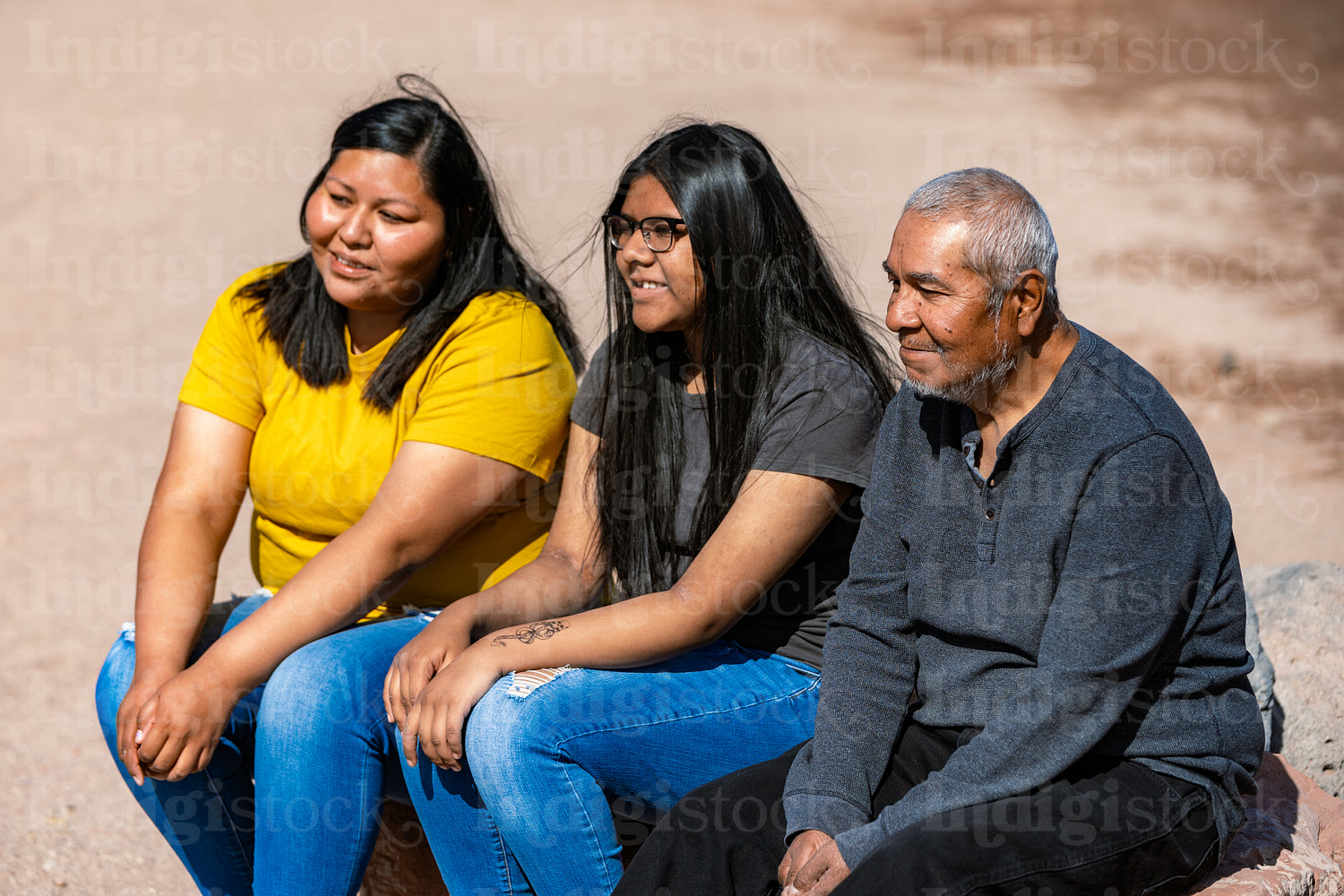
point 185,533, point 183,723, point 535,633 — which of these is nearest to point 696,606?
point 535,633

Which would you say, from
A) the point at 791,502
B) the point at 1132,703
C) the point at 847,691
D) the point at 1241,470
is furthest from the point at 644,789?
the point at 1241,470

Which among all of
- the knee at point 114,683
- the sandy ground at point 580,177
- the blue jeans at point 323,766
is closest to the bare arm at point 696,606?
the blue jeans at point 323,766

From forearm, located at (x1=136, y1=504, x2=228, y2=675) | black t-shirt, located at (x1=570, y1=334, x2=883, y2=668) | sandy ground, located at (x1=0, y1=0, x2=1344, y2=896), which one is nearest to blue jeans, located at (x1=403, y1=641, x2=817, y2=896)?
black t-shirt, located at (x1=570, y1=334, x2=883, y2=668)

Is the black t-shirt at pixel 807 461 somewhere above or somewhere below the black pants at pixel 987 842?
above

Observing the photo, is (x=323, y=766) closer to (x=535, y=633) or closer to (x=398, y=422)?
(x=535, y=633)

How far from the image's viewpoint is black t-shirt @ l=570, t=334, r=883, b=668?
2.39 m

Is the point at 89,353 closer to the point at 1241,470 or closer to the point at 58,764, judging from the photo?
the point at 58,764

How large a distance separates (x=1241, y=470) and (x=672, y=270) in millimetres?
5323

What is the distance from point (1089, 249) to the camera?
973cm

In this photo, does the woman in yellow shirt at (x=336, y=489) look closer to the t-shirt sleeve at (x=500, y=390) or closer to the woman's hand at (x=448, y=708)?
the t-shirt sleeve at (x=500, y=390)

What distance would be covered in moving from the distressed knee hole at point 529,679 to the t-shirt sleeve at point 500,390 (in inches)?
21.3

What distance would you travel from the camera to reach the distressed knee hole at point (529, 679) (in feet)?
7.48

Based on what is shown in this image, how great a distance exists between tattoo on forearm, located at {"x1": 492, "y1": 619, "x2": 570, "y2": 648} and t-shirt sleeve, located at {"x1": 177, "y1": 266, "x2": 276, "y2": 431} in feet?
3.20

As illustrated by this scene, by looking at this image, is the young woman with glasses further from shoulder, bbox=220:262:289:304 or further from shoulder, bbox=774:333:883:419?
shoulder, bbox=220:262:289:304
